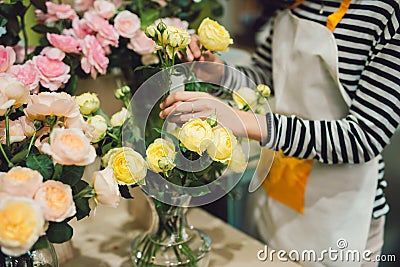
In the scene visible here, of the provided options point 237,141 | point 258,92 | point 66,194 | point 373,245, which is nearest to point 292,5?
point 258,92

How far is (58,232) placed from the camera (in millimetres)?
648

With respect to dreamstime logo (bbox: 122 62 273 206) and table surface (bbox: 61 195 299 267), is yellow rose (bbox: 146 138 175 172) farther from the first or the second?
table surface (bbox: 61 195 299 267)

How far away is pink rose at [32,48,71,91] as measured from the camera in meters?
0.83

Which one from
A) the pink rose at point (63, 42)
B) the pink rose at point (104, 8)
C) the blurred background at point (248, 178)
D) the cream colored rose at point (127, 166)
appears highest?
the pink rose at point (104, 8)

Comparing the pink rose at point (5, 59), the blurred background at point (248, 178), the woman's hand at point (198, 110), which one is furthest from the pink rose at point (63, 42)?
the blurred background at point (248, 178)

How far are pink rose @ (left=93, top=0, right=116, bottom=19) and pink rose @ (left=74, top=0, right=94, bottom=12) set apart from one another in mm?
38

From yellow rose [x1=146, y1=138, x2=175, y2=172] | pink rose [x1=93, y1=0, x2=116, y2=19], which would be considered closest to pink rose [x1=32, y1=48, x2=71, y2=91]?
pink rose [x1=93, y1=0, x2=116, y2=19]

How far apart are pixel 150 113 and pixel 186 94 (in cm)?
8

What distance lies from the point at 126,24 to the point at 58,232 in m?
0.41

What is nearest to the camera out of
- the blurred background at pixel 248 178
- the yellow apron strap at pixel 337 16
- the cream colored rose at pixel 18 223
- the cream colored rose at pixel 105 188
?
the cream colored rose at pixel 18 223

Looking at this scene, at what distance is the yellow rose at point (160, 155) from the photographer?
71 cm

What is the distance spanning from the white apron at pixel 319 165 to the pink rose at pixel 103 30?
0.99ft

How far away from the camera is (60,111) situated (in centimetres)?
64

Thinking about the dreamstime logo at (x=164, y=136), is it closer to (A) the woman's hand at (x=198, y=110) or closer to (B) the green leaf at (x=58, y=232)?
(A) the woman's hand at (x=198, y=110)
